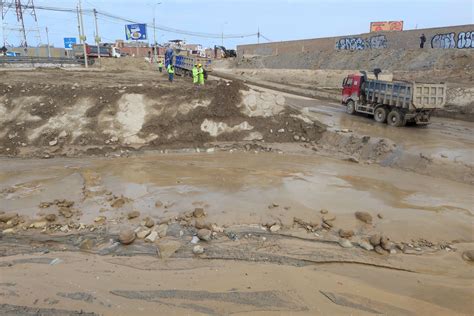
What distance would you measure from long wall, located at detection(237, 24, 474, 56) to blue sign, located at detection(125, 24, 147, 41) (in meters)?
26.7

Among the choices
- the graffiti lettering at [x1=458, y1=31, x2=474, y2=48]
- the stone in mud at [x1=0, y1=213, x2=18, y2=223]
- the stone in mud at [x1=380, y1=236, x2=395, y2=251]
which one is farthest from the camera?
the graffiti lettering at [x1=458, y1=31, x2=474, y2=48]

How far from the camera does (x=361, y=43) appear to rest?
43.5 metres

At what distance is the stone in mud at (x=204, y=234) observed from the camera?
765 centimetres

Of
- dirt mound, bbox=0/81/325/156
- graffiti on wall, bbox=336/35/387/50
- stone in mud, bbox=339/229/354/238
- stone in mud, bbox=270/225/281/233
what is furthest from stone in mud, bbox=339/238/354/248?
graffiti on wall, bbox=336/35/387/50

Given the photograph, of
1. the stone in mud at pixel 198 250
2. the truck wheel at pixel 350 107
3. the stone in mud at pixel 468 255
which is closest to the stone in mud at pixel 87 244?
the stone in mud at pixel 198 250

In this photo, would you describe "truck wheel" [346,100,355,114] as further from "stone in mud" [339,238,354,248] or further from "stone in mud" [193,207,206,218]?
"stone in mud" [193,207,206,218]

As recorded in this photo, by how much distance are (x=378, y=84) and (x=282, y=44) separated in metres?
41.5

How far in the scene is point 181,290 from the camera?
582cm

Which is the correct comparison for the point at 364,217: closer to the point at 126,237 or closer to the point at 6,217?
the point at 126,237

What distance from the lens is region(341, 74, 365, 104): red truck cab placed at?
2177cm

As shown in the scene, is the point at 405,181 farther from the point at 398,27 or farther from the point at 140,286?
the point at 398,27

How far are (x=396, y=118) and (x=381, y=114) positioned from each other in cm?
117

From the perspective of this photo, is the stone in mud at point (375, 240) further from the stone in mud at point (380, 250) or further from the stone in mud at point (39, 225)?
the stone in mud at point (39, 225)

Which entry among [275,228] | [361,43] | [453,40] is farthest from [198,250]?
[361,43]
